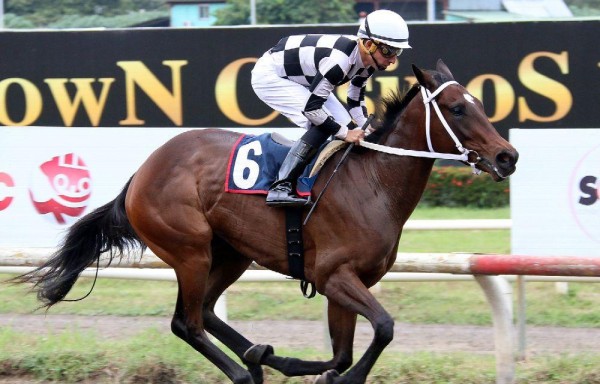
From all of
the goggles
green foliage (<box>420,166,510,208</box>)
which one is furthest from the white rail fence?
green foliage (<box>420,166,510,208</box>)

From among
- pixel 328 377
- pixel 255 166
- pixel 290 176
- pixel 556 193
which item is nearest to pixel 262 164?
pixel 255 166

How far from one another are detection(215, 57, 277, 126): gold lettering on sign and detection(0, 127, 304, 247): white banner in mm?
1138

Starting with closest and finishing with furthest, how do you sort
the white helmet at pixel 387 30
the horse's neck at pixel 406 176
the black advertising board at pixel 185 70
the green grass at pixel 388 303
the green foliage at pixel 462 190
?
the white helmet at pixel 387 30, the horse's neck at pixel 406 176, the green grass at pixel 388 303, the black advertising board at pixel 185 70, the green foliage at pixel 462 190

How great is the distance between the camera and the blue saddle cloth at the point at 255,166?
496 centimetres

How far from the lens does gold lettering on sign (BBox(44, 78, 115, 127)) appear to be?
758 centimetres

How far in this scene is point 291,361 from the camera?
4.98 metres

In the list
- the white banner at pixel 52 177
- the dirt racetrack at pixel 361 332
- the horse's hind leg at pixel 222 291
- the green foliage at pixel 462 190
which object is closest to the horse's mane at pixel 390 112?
the horse's hind leg at pixel 222 291

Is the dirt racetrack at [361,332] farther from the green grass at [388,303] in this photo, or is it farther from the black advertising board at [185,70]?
the black advertising board at [185,70]

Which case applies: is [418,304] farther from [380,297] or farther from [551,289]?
[551,289]

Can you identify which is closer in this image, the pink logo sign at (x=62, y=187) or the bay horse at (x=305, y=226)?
the bay horse at (x=305, y=226)

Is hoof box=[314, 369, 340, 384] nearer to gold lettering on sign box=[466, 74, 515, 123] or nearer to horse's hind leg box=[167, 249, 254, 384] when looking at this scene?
horse's hind leg box=[167, 249, 254, 384]

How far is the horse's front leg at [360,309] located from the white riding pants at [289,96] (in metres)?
0.84

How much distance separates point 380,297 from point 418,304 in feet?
0.91

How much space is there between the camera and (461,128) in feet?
15.2
